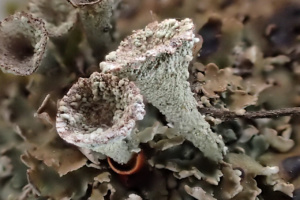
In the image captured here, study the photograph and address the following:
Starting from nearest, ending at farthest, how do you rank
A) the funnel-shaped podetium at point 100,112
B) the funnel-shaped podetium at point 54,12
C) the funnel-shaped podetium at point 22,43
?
the funnel-shaped podetium at point 100,112 < the funnel-shaped podetium at point 22,43 < the funnel-shaped podetium at point 54,12

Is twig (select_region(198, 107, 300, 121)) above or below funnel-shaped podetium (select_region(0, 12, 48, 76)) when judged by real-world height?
below

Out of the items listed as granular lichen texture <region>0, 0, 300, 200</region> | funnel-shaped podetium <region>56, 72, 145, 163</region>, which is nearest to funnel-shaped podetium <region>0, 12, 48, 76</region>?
granular lichen texture <region>0, 0, 300, 200</region>

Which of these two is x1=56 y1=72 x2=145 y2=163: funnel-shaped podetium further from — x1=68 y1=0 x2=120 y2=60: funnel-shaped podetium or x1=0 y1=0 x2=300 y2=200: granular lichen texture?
x1=68 y1=0 x2=120 y2=60: funnel-shaped podetium

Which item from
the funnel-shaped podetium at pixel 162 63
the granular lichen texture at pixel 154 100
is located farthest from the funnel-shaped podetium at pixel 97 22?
the funnel-shaped podetium at pixel 162 63

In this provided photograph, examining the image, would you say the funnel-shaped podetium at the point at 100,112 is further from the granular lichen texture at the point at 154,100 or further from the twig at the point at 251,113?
the twig at the point at 251,113

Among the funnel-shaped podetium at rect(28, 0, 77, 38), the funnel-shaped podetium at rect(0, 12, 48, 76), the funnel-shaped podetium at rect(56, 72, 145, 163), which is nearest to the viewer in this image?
the funnel-shaped podetium at rect(56, 72, 145, 163)

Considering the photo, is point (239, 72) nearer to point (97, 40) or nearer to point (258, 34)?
point (258, 34)

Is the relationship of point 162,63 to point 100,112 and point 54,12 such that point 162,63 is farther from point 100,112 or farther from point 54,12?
point 54,12

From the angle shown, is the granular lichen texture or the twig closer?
the granular lichen texture
